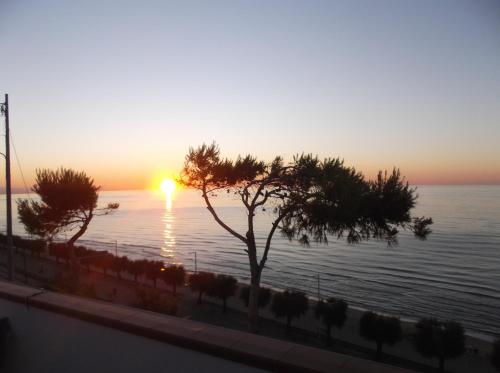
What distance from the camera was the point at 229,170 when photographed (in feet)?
47.8

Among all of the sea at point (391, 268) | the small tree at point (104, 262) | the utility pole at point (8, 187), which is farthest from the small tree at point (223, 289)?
the small tree at point (104, 262)

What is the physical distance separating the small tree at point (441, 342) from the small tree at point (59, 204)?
20.9m

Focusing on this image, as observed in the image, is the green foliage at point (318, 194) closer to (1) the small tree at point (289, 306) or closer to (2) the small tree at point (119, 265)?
(1) the small tree at point (289, 306)

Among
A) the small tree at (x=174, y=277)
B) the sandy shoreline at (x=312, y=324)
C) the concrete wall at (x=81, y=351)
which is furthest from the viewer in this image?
the small tree at (x=174, y=277)

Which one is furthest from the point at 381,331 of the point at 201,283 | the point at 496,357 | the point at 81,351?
the point at 81,351

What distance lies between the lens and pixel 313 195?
13.0 metres

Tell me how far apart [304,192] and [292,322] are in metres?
6.62

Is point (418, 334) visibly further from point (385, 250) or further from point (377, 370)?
→ point (385, 250)

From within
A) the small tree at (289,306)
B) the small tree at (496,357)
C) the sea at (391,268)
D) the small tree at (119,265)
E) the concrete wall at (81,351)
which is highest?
the concrete wall at (81,351)

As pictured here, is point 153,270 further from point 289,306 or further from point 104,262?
point 289,306

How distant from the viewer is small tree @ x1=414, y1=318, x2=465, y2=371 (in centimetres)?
1212

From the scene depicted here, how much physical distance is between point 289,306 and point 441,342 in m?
5.76

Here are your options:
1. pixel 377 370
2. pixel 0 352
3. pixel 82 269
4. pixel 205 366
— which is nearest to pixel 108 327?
pixel 205 366

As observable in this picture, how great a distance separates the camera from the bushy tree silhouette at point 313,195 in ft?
→ 40.8
